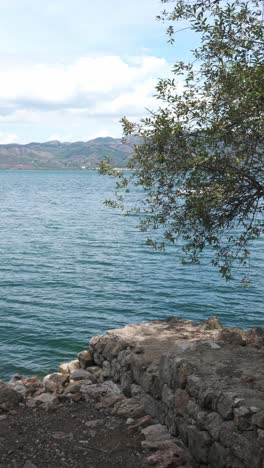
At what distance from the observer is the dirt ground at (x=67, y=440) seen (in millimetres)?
12281

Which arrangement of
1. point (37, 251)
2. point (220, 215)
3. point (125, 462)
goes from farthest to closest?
point (37, 251), point (220, 215), point (125, 462)

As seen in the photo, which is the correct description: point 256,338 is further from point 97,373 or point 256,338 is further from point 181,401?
point 97,373

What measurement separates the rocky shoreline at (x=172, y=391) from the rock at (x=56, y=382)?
0.12 feet

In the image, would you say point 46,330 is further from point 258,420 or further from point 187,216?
point 258,420

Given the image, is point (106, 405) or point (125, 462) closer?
point (125, 462)

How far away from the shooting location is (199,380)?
13.2 meters

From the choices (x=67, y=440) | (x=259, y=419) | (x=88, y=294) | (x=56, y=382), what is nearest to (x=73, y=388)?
(x=56, y=382)

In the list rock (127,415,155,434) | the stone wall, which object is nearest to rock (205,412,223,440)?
the stone wall

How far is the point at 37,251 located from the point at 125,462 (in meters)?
36.6

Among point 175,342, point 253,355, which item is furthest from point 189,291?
point 253,355

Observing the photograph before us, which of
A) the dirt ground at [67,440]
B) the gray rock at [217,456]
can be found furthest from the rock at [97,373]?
the gray rock at [217,456]

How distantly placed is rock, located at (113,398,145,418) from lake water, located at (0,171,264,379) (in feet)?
23.4

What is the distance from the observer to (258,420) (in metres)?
10.9

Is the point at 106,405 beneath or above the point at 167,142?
beneath
